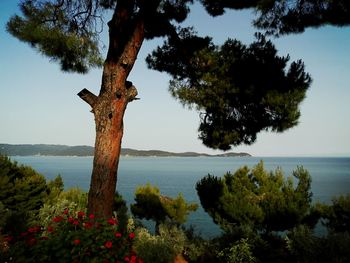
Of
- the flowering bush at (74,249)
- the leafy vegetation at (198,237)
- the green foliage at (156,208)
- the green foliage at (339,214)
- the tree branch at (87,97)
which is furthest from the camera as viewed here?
the green foliage at (156,208)

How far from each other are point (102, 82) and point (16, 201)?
5633mm

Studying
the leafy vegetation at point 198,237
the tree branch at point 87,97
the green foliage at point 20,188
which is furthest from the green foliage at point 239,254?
the green foliage at point 20,188

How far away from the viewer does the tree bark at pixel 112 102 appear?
5699 mm

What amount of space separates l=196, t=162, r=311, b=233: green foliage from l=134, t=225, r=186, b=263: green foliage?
7510 millimetres

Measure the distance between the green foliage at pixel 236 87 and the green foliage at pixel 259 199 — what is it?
8.13 metres

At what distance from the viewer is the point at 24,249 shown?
12.7ft

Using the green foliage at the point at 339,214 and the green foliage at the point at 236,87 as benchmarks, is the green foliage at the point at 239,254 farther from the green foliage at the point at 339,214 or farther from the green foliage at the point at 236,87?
the green foliage at the point at 339,214

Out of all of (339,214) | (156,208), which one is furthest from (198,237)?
(156,208)

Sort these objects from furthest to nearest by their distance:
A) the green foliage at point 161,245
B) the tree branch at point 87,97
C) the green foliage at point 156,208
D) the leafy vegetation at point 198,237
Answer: the green foliage at point 156,208 < the tree branch at point 87,97 < the green foliage at point 161,245 < the leafy vegetation at point 198,237

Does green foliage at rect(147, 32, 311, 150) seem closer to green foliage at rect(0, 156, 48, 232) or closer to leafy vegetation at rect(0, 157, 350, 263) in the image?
leafy vegetation at rect(0, 157, 350, 263)

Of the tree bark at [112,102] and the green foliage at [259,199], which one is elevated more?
the tree bark at [112,102]

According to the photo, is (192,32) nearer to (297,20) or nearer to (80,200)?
(297,20)

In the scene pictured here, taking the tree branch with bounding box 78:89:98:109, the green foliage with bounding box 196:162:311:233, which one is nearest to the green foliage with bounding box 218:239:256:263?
the tree branch with bounding box 78:89:98:109

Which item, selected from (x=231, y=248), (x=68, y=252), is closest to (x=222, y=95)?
(x=231, y=248)
